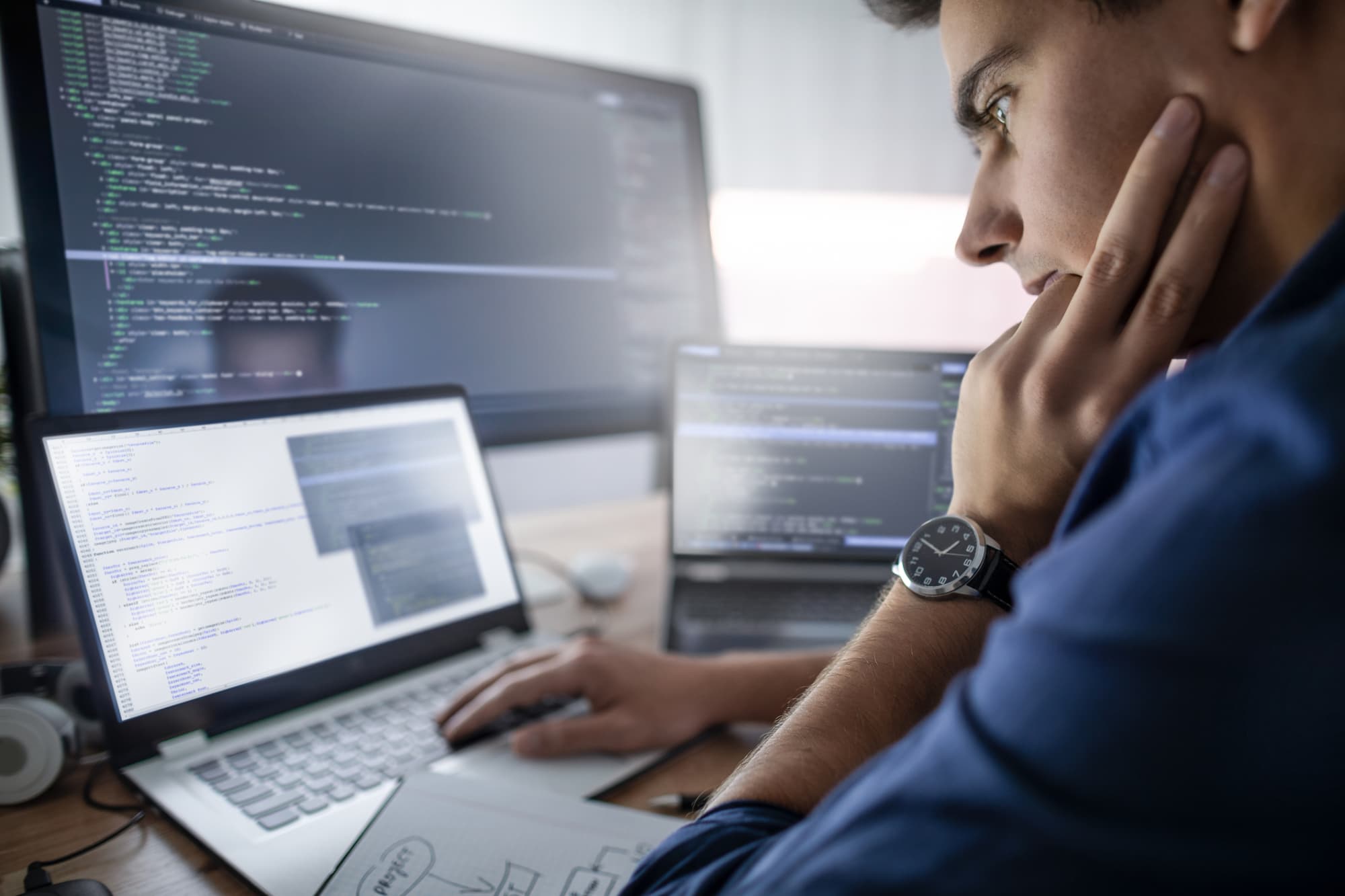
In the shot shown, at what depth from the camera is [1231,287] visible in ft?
1.78

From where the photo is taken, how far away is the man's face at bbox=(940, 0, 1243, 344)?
1.61 feet

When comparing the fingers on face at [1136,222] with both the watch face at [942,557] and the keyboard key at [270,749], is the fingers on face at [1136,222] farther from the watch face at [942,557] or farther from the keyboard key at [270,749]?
the keyboard key at [270,749]

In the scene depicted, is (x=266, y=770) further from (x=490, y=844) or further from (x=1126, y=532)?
(x=1126, y=532)

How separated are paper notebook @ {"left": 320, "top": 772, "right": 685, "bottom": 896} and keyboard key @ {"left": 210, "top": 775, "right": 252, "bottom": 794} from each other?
0.13 m

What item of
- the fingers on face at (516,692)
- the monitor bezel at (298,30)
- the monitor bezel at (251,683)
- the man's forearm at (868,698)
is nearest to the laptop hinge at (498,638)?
the monitor bezel at (251,683)

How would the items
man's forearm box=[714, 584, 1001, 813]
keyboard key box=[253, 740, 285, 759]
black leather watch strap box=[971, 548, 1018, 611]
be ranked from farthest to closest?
keyboard key box=[253, 740, 285, 759] < black leather watch strap box=[971, 548, 1018, 611] < man's forearm box=[714, 584, 1001, 813]

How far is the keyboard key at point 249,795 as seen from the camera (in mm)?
623

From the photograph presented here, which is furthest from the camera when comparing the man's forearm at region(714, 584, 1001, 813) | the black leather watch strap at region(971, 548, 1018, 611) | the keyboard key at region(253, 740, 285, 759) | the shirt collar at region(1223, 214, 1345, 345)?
the keyboard key at region(253, 740, 285, 759)

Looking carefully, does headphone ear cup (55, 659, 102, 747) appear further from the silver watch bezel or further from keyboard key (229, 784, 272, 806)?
the silver watch bezel

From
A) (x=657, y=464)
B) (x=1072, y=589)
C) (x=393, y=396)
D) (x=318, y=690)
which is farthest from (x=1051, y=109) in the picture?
(x=657, y=464)

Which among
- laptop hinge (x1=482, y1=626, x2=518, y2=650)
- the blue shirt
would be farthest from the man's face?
laptop hinge (x1=482, y1=626, x2=518, y2=650)

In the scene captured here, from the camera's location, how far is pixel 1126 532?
0.28m

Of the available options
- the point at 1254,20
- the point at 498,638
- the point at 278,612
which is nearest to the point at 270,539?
the point at 278,612

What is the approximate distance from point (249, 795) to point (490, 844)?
20cm
